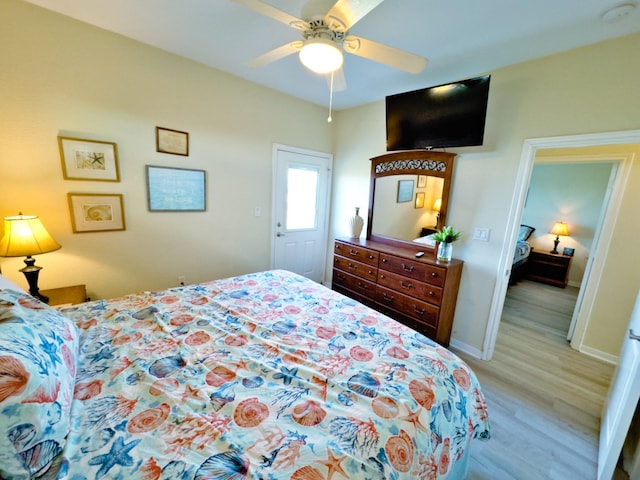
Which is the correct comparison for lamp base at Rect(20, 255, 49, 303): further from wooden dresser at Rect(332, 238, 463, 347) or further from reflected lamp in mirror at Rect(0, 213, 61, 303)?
wooden dresser at Rect(332, 238, 463, 347)

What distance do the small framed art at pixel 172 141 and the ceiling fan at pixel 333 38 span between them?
1370 mm

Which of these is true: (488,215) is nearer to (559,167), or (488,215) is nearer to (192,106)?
(192,106)

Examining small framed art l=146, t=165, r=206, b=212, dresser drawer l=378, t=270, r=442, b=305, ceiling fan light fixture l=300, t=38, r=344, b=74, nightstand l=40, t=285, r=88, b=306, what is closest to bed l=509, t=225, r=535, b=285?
dresser drawer l=378, t=270, r=442, b=305

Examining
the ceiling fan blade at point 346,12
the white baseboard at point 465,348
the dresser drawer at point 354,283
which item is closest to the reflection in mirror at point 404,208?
the dresser drawer at point 354,283

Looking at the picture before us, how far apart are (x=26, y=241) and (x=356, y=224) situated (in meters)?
2.90

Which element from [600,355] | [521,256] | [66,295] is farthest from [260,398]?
[521,256]

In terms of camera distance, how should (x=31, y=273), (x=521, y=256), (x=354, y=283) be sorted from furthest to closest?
(x=521, y=256)
(x=354, y=283)
(x=31, y=273)

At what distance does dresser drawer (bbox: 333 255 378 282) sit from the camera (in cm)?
285

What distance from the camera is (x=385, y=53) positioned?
1447 millimetres

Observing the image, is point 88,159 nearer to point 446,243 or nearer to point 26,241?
point 26,241

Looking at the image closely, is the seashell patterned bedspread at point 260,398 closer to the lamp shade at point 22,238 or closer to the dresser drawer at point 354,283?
the lamp shade at point 22,238

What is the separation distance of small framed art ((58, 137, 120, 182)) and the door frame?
3.50 metres

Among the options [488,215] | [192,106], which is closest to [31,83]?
[192,106]

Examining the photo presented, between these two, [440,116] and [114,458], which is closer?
[114,458]
